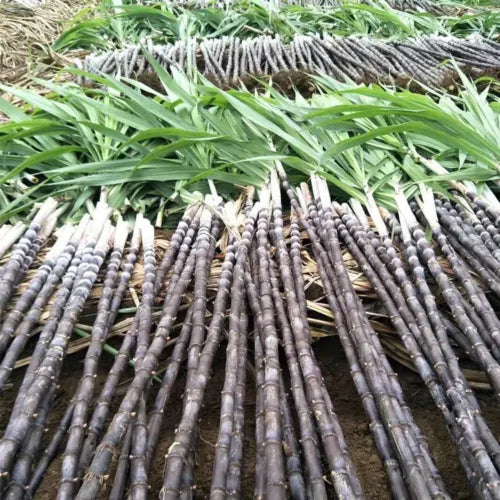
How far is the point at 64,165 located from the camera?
1909mm

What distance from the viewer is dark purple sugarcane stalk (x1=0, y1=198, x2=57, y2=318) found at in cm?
133

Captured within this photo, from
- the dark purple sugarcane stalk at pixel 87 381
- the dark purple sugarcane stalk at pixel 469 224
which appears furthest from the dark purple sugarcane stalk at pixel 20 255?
the dark purple sugarcane stalk at pixel 469 224

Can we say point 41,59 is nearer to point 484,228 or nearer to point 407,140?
point 407,140

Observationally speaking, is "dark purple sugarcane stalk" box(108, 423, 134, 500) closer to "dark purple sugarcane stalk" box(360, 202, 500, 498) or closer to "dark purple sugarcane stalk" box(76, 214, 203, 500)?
"dark purple sugarcane stalk" box(76, 214, 203, 500)

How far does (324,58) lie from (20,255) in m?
2.29

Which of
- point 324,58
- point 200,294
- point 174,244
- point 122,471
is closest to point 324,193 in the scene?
point 174,244

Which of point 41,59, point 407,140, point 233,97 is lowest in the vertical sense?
point 407,140

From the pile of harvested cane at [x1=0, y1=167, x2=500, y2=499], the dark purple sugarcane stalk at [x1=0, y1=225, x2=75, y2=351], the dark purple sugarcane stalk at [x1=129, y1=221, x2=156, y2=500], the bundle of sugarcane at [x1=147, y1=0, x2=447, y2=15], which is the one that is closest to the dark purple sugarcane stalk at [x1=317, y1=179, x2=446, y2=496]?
the pile of harvested cane at [x1=0, y1=167, x2=500, y2=499]

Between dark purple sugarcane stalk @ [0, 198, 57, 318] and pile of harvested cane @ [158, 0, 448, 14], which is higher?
pile of harvested cane @ [158, 0, 448, 14]

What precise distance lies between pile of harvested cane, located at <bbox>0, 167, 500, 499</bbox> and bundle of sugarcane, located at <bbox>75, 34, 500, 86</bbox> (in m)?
1.44

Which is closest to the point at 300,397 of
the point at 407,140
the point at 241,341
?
the point at 241,341

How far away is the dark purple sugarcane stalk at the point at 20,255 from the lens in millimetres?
1329

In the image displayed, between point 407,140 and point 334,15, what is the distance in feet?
7.79

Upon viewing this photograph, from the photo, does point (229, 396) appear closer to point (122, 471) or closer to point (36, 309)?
point (122, 471)
